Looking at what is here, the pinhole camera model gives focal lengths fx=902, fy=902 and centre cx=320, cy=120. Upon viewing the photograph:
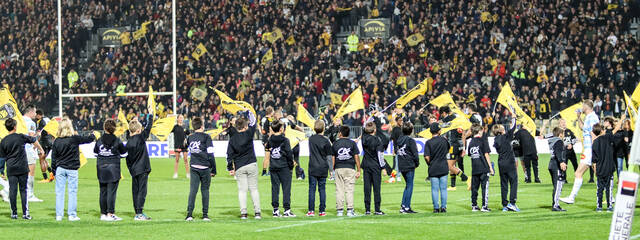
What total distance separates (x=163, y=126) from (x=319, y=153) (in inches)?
347

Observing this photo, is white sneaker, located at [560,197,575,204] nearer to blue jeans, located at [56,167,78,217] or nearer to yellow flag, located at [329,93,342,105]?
blue jeans, located at [56,167,78,217]

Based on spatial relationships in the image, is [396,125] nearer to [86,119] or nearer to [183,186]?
[183,186]

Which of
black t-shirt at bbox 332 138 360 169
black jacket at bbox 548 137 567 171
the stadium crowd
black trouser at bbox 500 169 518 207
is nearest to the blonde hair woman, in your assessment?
black t-shirt at bbox 332 138 360 169

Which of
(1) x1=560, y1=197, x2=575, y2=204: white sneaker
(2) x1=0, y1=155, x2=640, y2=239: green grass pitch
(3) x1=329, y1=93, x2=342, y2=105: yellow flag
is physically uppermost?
(3) x1=329, y1=93, x2=342, y2=105: yellow flag

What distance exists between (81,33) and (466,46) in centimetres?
1801

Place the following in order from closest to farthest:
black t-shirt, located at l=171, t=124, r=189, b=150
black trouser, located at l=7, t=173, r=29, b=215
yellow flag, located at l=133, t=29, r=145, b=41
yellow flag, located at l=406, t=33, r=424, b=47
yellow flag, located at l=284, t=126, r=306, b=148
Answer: black trouser, located at l=7, t=173, r=29, b=215 → yellow flag, located at l=284, t=126, r=306, b=148 → black t-shirt, located at l=171, t=124, r=189, b=150 → yellow flag, located at l=133, t=29, r=145, b=41 → yellow flag, located at l=406, t=33, r=424, b=47

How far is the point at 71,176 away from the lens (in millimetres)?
14945

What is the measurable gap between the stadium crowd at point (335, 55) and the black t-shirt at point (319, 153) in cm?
1922

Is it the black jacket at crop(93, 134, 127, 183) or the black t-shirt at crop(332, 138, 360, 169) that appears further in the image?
the black t-shirt at crop(332, 138, 360, 169)

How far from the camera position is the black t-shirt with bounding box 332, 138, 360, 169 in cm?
1546

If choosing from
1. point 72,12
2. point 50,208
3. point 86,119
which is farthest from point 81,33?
point 50,208

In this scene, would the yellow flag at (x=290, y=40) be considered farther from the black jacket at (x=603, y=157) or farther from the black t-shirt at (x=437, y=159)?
the black jacket at (x=603, y=157)

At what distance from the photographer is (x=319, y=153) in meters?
15.6

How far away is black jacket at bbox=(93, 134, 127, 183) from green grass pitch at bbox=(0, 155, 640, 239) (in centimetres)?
77
